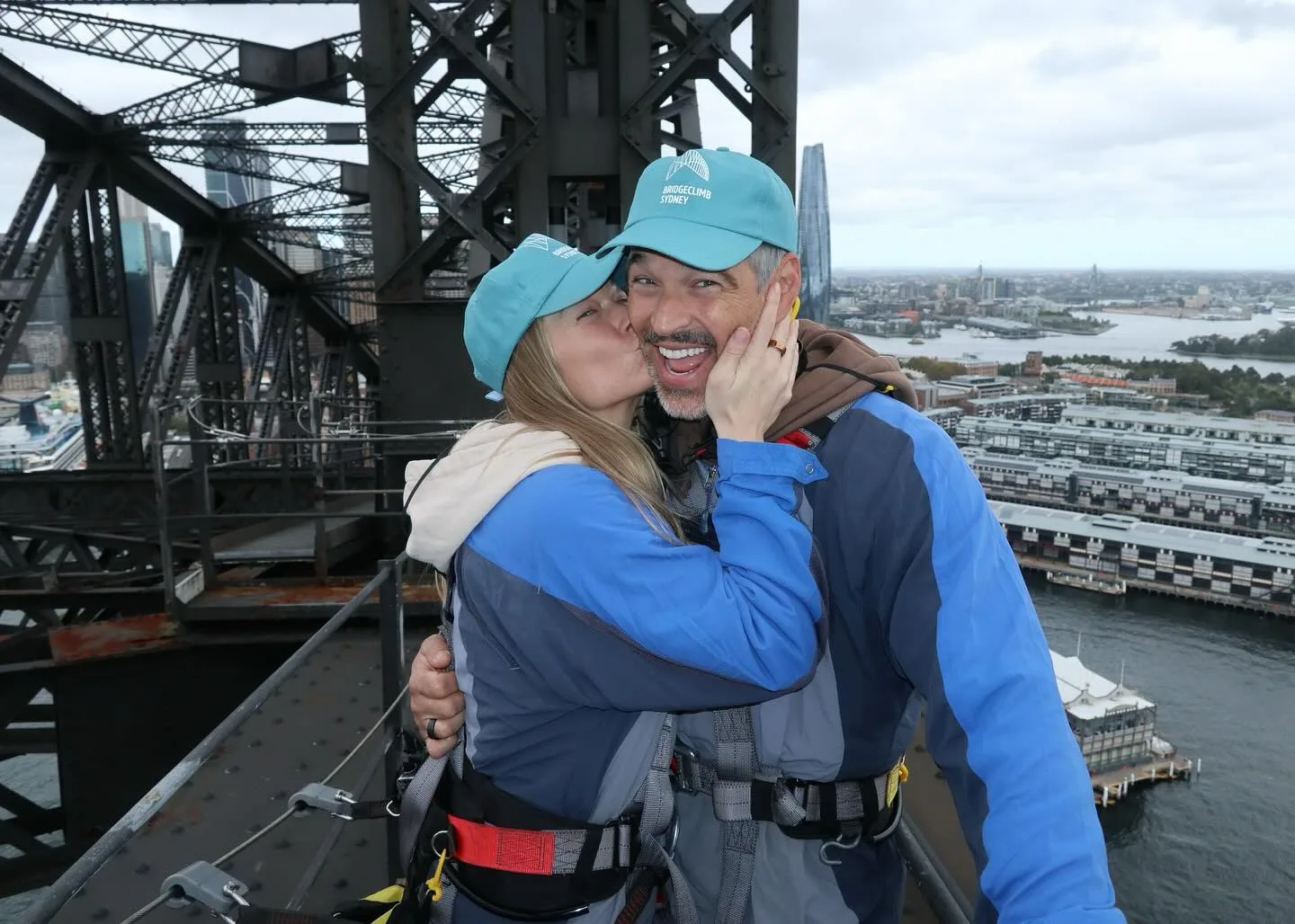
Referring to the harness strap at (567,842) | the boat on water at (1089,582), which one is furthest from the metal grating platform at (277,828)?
the boat on water at (1089,582)

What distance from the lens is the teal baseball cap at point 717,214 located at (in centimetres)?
181

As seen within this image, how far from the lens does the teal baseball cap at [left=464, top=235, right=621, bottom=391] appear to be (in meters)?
1.91

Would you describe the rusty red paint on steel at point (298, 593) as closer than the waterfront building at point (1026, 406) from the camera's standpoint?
Yes

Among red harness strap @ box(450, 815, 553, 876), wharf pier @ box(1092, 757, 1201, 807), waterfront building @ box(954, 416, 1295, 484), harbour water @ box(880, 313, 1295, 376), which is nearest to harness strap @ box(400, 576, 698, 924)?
red harness strap @ box(450, 815, 553, 876)

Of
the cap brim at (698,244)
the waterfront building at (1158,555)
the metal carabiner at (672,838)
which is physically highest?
the cap brim at (698,244)

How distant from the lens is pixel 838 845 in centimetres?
183

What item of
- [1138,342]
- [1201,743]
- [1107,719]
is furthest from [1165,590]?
[1107,719]

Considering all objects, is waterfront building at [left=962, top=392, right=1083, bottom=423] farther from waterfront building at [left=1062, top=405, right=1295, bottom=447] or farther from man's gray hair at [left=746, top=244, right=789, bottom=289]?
man's gray hair at [left=746, top=244, right=789, bottom=289]

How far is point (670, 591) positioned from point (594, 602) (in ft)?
0.44

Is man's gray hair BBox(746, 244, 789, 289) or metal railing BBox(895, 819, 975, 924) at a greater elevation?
man's gray hair BBox(746, 244, 789, 289)

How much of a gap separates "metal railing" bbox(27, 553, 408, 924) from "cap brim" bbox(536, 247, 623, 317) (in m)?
1.23

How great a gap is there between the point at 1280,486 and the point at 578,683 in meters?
45.3

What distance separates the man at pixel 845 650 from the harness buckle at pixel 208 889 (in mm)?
513

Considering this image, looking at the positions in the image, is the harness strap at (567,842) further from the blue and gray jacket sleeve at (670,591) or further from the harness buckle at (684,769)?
the blue and gray jacket sleeve at (670,591)
